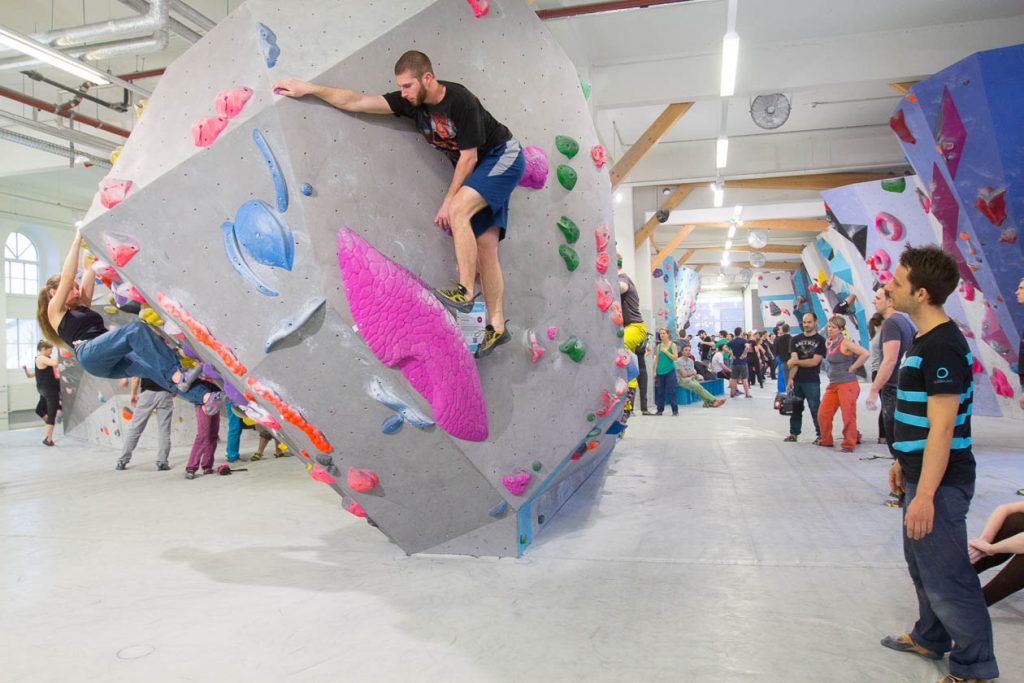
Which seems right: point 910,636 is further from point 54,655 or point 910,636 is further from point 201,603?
point 54,655

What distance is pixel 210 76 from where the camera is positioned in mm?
2744

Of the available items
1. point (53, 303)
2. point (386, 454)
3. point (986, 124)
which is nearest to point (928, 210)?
point (986, 124)

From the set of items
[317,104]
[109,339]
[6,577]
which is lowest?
[6,577]

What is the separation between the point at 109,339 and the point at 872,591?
163 inches

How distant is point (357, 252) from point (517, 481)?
1.48 m

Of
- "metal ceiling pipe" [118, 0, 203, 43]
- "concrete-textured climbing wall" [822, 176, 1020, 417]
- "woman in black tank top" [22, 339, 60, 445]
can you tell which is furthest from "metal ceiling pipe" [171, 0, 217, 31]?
"concrete-textured climbing wall" [822, 176, 1020, 417]

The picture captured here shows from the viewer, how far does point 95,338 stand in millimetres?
3854

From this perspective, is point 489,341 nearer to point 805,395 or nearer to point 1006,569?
point 1006,569

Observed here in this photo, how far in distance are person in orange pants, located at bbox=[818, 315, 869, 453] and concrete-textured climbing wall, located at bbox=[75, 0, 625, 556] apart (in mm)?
4064

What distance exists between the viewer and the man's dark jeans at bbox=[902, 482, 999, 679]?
2109mm

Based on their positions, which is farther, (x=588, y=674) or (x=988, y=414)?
(x=988, y=414)

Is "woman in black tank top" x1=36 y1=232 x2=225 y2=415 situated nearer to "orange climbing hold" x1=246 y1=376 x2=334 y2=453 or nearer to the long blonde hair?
the long blonde hair

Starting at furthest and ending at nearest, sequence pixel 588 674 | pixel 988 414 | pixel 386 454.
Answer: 1. pixel 988 414
2. pixel 386 454
3. pixel 588 674

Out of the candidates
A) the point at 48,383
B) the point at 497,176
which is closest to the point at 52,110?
the point at 48,383
